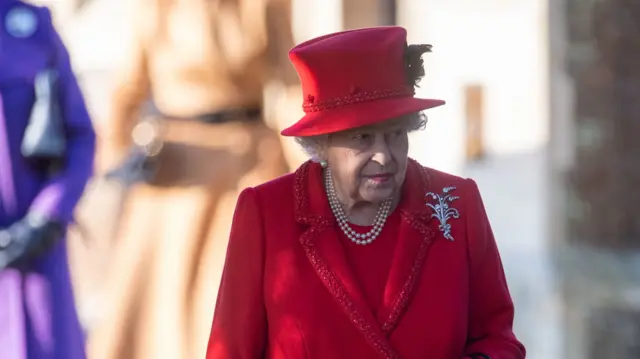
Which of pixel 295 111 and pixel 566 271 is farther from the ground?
pixel 295 111

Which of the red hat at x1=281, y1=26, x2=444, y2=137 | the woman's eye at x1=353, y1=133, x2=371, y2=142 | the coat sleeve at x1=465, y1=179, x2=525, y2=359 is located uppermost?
the red hat at x1=281, y1=26, x2=444, y2=137

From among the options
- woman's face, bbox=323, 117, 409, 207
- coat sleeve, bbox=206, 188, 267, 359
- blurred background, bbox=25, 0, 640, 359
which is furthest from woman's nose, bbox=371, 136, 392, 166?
blurred background, bbox=25, 0, 640, 359

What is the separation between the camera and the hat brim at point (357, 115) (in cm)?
113

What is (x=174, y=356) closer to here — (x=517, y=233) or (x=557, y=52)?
(x=517, y=233)

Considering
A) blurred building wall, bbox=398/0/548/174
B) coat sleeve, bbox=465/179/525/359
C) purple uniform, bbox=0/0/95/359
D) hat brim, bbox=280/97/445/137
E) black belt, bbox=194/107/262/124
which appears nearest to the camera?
hat brim, bbox=280/97/445/137

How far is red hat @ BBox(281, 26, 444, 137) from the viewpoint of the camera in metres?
1.16

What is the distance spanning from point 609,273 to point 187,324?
56.0 inches

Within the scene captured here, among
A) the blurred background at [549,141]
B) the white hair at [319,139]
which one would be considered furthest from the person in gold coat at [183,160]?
the white hair at [319,139]

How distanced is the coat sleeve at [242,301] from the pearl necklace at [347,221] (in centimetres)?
12

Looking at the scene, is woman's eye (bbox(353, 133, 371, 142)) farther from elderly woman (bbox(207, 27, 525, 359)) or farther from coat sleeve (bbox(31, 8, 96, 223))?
coat sleeve (bbox(31, 8, 96, 223))

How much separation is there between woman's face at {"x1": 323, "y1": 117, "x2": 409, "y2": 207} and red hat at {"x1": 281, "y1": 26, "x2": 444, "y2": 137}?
0.12 ft

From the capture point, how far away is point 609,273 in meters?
2.54

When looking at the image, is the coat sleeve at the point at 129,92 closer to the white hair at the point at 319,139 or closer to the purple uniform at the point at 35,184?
the purple uniform at the point at 35,184

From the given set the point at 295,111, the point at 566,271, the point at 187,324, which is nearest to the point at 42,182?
the point at 187,324
